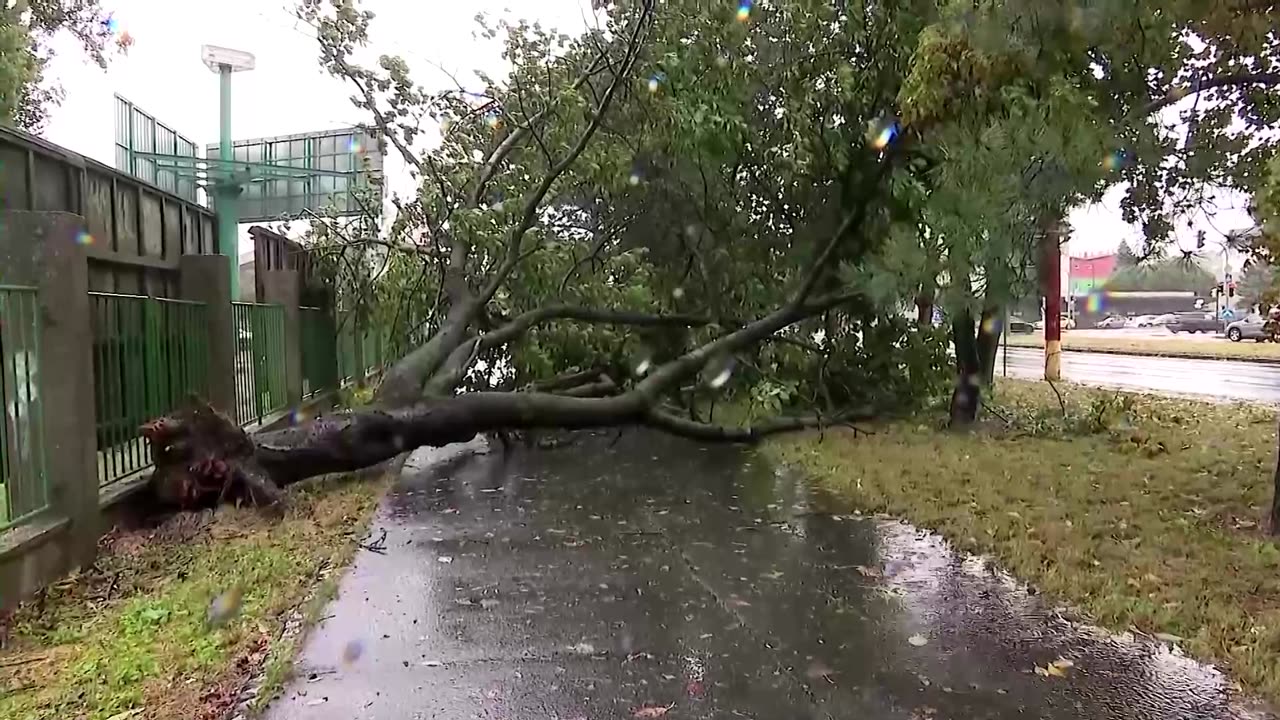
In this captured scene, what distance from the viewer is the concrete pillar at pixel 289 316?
10.6m

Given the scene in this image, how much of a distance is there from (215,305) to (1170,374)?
19.2m

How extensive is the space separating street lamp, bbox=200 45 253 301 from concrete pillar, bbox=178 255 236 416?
871 centimetres

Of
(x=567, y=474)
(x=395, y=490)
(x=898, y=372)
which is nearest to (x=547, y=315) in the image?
(x=567, y=474)

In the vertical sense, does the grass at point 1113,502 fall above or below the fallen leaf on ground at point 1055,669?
above

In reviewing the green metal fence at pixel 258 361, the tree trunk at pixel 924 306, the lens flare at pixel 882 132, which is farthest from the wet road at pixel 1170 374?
the green metal fence at pixel 258 361

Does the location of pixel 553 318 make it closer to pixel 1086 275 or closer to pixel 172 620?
pixel 172 620

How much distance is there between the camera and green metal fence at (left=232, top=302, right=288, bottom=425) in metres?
8.64

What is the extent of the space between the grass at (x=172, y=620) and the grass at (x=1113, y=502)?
3.70 m

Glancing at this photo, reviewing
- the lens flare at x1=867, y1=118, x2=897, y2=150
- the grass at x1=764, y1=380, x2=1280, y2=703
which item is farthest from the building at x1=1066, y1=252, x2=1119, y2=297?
the lens flare at x1=867, y1=118, x2=897, y2=150

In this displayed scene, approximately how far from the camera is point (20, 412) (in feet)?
15.6

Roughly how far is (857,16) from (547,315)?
12.3ft

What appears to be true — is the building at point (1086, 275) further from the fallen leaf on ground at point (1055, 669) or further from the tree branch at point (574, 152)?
the fallen leaf on ground at point (1055, 669)

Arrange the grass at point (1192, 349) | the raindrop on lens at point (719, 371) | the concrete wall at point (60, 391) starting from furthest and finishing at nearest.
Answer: the grass at point (1192, 349)
the raindrop on lens at point (719, 371)
the concrete wall at point (60, 391)

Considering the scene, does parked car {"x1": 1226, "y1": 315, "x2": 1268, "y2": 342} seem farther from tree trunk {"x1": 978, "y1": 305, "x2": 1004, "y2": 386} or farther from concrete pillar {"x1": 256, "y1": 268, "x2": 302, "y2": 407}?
concrete pillar {"x1": 256, "y1": 268, "x2": 302, "y2": 407}
